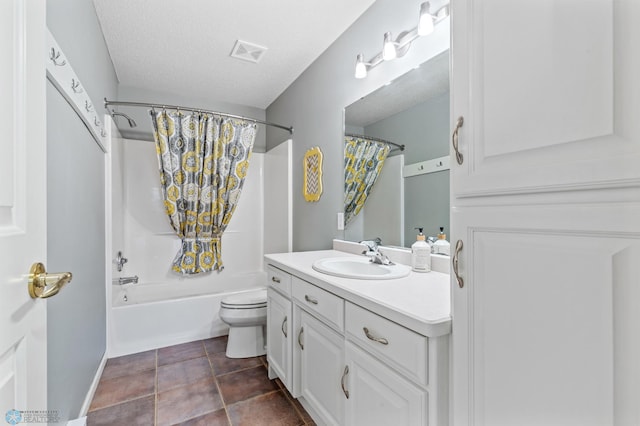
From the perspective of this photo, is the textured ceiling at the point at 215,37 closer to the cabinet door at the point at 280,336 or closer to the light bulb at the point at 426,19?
the light bulb at the point at 426,19

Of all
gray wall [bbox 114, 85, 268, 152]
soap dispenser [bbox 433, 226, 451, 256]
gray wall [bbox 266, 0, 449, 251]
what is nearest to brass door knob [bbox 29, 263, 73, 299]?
soap dispenser [bbox 433, 226, 451, 256]

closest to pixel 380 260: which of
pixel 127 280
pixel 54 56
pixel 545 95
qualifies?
pixel 545 95

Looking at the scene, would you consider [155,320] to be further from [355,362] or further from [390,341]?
[390,341]

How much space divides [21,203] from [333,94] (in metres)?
1.92

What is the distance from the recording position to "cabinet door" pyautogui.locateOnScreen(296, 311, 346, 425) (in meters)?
1.17

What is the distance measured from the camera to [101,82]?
2018mm

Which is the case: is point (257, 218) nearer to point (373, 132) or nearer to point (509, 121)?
point (373, 132)

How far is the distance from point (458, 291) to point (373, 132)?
1265mm

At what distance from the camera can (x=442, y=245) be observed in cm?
137

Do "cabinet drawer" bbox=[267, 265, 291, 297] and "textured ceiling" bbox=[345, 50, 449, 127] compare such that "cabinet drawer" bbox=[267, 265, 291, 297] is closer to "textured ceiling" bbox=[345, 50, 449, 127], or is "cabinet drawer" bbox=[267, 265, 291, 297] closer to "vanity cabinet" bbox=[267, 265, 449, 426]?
"vanity cabinet" bbox=[267, 265, 449, 426]

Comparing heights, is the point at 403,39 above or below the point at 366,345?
above

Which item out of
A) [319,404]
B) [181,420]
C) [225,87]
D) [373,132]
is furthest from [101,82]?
[319,404]

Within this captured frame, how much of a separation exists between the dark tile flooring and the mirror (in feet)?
3.72

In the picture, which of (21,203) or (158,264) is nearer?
(21,203)
